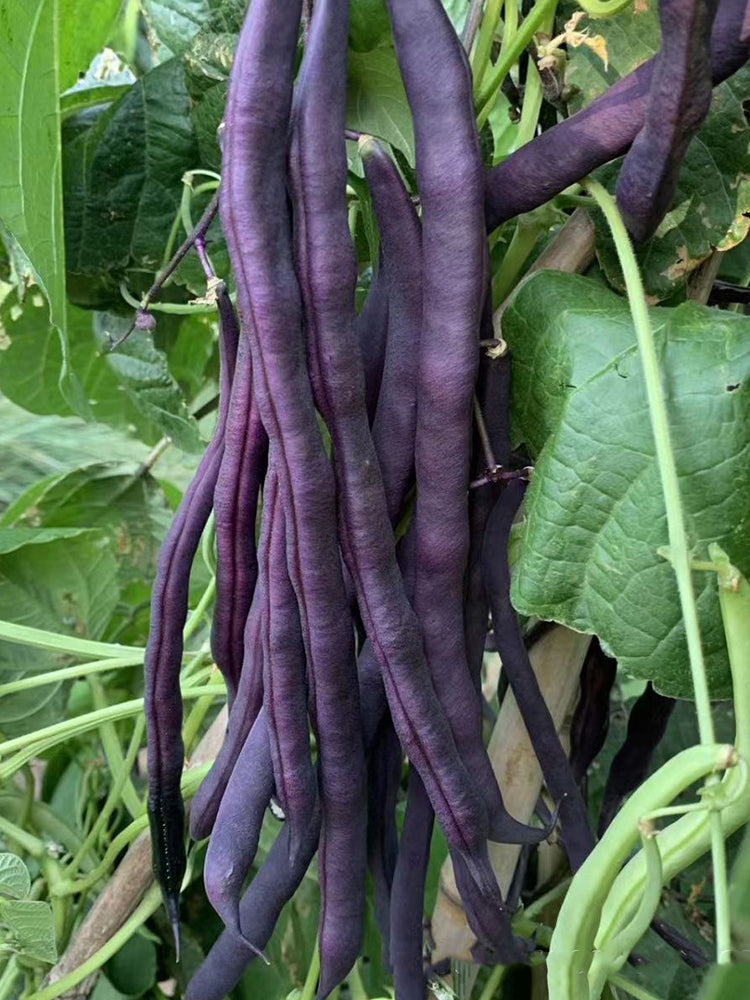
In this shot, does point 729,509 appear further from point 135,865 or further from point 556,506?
point 135,865

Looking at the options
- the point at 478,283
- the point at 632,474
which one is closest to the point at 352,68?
the point at 478,283

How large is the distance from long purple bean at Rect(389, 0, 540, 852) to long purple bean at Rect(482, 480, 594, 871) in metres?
0.04

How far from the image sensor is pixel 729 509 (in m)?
0.44

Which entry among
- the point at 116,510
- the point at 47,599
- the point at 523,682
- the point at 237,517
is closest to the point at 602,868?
the point at 523,682

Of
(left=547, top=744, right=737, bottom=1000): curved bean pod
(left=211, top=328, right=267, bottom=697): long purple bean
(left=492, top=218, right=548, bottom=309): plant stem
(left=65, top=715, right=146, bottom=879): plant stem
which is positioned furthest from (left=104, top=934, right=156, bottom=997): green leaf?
(left=492, top=218, right=548, bottom=309): plant stem

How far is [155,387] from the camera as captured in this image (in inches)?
33.9

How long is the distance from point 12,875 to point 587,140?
0.56 m

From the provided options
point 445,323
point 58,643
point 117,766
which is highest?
point 445,323

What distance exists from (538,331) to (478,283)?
0.07 m

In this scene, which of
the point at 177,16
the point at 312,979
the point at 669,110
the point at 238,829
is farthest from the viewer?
the point at 177,16

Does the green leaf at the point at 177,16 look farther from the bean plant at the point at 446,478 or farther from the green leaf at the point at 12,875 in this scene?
the green leaf at the point at 12,875

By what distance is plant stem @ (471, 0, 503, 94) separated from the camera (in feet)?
1.66

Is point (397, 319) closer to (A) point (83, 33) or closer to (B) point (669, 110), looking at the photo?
(B) point (669, 110)

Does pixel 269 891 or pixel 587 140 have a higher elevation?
pixel 587 140
